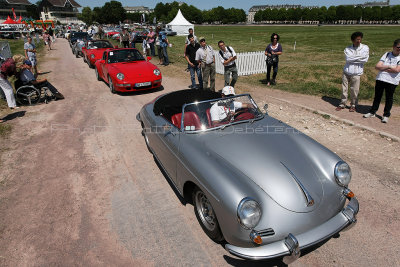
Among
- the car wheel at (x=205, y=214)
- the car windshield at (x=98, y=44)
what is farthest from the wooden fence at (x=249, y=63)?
the car wheel at (x=205, y=214)

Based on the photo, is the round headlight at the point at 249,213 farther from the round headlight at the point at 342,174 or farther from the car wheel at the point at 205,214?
the round headlight at the point at 342,174

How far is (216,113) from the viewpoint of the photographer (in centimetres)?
407

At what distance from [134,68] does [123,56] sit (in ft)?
3.56

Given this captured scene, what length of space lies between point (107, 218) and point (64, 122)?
181 inches

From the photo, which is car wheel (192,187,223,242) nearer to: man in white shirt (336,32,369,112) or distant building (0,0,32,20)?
man in white shirt (336,32,369,112)

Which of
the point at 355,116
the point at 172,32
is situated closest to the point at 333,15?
the point at 172,32

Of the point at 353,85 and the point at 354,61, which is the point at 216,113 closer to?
the point at 354,61

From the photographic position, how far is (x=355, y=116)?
23.2 ft

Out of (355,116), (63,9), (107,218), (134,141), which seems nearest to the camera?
(107,218)

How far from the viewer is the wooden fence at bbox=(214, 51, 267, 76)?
12414 mm

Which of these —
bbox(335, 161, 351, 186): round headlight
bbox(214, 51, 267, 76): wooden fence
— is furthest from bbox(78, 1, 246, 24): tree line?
bbox(335, 161, 351, 186): round headlight

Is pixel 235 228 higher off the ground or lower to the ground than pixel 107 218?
higher

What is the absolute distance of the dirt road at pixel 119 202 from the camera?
3.09m

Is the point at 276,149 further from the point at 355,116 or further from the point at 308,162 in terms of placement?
the point at 355,116
